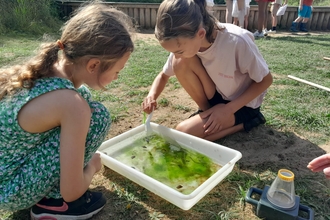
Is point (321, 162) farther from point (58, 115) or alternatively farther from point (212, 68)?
point (58, 115)

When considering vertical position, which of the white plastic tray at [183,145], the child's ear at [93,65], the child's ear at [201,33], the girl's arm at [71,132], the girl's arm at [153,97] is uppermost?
the child's ear at [201,33]

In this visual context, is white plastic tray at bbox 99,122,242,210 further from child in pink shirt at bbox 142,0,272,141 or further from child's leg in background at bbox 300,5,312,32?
child's leg in background at bbox 300,5,312,32

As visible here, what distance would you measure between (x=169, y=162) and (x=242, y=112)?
65cm

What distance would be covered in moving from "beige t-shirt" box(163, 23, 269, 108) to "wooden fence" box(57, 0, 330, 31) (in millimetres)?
5235

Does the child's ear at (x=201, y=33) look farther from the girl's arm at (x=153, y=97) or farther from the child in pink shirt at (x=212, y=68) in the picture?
the girl's arm at (x=153, y=97)

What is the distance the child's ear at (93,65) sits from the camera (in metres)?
1.14

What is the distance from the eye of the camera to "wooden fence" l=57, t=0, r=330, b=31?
267 inches

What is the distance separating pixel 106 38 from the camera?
1.13 metres

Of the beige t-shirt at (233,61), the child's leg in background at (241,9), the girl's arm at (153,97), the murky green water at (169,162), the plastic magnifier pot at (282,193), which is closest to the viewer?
the plastic magnifier pot at (282,193)

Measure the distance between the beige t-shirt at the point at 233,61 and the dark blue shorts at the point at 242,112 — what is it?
9 centimetres

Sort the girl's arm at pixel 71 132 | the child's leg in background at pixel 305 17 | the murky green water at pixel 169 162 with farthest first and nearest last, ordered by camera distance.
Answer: the child's leg in background at pixel 305 17 → the murky green water at pixel 169 162 → the girl's arm at pixel 71 132

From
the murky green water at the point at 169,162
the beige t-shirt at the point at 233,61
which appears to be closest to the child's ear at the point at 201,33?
the beige t-shirt at the point at 233,61

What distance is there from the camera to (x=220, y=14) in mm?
7102

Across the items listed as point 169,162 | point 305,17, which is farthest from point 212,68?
point 305,17
